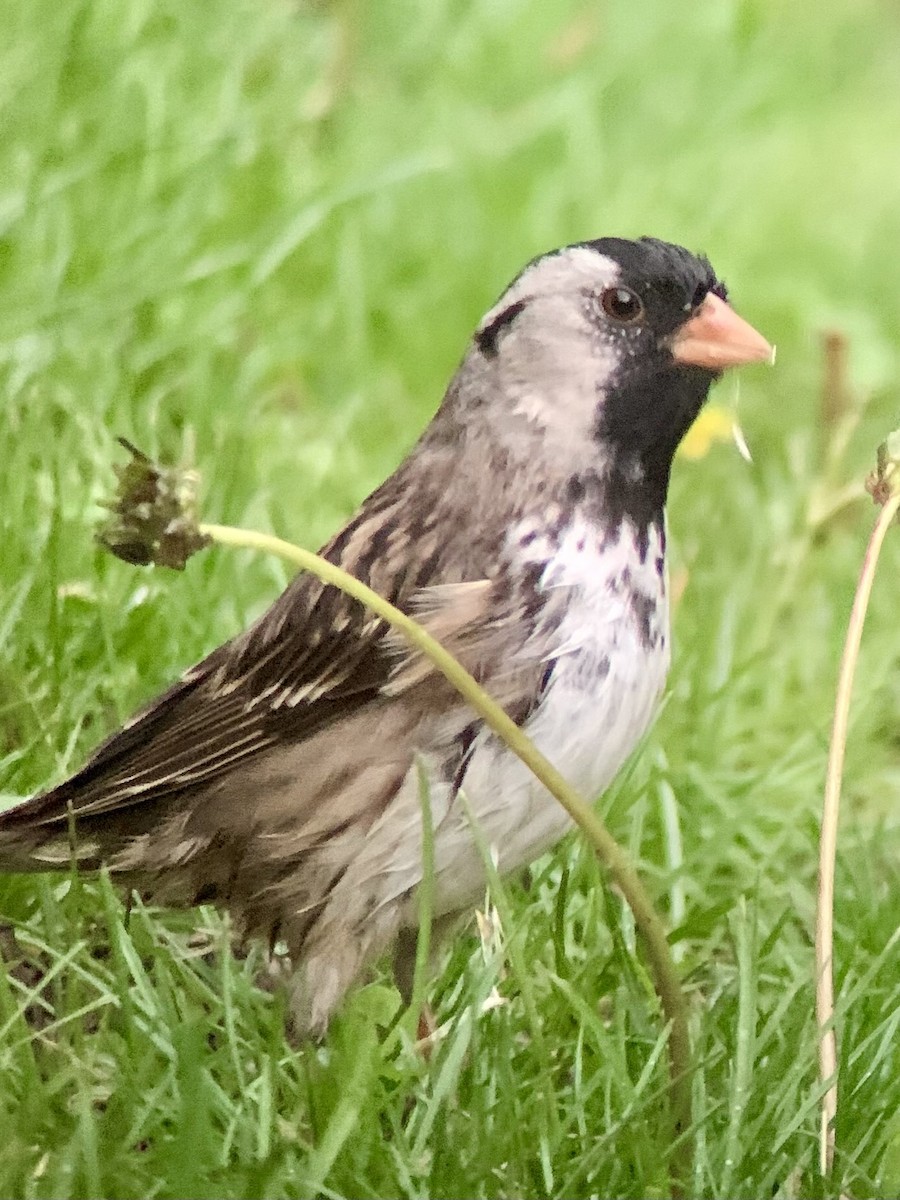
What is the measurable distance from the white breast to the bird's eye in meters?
0.21

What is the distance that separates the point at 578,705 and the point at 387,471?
1709mm

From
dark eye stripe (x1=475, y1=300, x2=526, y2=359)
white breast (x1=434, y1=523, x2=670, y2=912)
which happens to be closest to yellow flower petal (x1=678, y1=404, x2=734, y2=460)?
dark eye stripe (x1=475, y1=300, x2=526, y2=359)

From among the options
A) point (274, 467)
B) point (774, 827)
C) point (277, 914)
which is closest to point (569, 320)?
point (277, 914)

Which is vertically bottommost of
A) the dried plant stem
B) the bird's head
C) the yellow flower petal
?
the dried plant stem

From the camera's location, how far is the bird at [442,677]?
1.43 meters

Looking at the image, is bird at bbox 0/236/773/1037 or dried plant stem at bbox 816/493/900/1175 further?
bird at bbox 0/236/773/1037

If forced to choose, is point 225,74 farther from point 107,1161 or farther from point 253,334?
point 107,1161

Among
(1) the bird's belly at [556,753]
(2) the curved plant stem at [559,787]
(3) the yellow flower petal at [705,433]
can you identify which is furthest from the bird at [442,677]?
(3) the yellow flower petal at [705,433]

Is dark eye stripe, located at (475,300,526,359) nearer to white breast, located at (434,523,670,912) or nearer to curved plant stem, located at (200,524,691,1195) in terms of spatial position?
white breast, located at (434,523,670,912)

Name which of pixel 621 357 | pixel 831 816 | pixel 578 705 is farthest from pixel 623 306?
pixel 831 816

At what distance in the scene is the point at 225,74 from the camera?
11.0 feet

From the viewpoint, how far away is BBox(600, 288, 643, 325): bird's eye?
1.53 m

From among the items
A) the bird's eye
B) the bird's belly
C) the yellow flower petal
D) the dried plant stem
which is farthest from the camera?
the yellow flower petal

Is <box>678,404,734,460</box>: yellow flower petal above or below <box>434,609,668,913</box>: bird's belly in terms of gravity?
above
